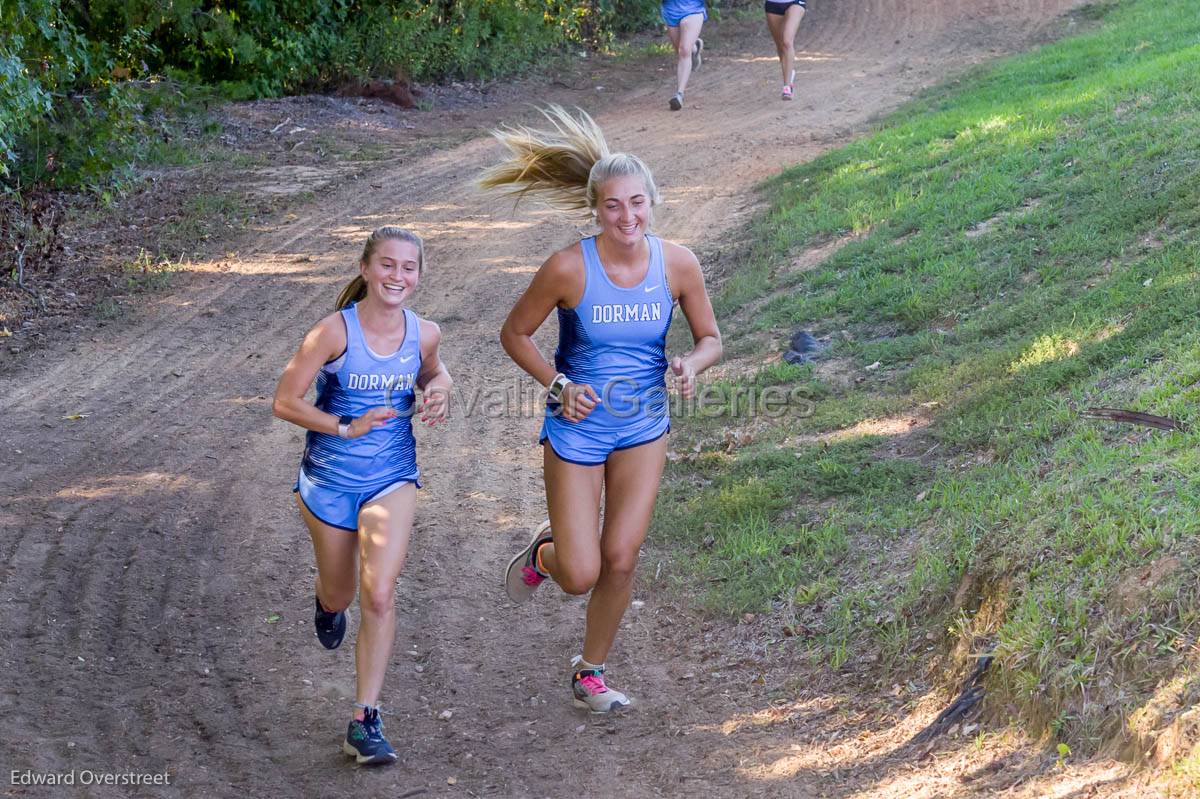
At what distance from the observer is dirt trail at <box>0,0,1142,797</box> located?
184 inches

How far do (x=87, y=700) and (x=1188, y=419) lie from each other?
15.3 feet

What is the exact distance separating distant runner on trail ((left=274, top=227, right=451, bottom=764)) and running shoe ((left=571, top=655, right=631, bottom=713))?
84 centimetres

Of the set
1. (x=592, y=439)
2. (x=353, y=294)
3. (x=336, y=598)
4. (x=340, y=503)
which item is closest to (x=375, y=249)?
(x=353, y=294)

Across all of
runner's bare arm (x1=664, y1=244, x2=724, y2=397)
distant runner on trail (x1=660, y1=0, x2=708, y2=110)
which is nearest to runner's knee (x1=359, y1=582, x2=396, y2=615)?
runner's bare arm (x1=664, y1=244, x2=724, y2=397)

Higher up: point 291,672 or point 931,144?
point 931,144

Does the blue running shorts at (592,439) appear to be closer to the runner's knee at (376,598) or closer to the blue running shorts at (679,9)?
the runner's knee at (376,598)

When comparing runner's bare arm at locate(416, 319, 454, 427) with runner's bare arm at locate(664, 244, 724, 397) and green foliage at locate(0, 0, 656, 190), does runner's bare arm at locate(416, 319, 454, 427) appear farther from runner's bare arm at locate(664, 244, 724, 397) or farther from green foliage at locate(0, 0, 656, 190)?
green foliage at locate(0, 0, 656, 190)

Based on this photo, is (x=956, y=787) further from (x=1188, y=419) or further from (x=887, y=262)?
(x=887, y=262)

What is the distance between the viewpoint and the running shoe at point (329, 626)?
512 cm

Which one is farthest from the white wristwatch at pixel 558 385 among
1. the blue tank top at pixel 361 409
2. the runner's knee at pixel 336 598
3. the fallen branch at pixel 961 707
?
the fallen branch at pixel 961 707

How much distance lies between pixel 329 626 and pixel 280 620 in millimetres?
860

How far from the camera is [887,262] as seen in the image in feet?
30.2

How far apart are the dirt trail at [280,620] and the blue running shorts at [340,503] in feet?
2.96

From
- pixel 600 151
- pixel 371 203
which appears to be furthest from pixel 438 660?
pixel 371 203
